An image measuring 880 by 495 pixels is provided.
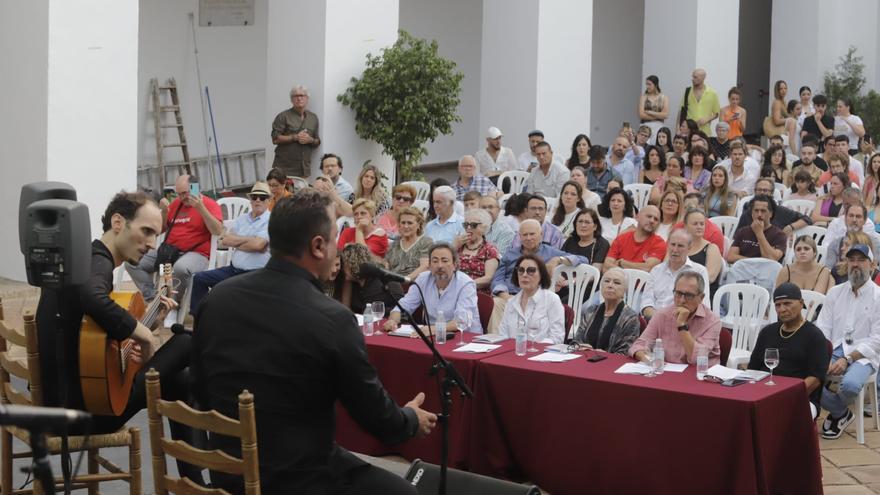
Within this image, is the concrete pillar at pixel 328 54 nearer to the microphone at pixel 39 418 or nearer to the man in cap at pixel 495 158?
the man in cap at pixel 495 158

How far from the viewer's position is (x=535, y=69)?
14.2 meters

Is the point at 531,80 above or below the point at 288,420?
above

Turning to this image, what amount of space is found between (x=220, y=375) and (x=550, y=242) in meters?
5.62

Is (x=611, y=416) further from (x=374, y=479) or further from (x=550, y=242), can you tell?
(x=550, y=242)

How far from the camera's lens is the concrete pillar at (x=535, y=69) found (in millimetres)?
14250

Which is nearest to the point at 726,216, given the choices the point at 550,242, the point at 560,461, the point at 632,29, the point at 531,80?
the point at 550,242

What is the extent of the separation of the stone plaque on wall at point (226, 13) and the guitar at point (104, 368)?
32.8 ft

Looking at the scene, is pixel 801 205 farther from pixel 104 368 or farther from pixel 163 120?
pixel 104 368

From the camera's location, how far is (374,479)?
3.76 m

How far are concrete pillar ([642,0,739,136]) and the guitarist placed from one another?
1267 cm

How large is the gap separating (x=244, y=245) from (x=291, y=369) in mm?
5816

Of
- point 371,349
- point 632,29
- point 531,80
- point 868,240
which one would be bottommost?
point 371,349

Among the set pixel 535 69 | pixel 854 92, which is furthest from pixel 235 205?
pixel 854 92

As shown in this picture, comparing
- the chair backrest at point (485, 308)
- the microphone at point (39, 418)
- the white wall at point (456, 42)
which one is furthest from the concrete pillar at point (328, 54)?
the microphone at point (39, 418)
